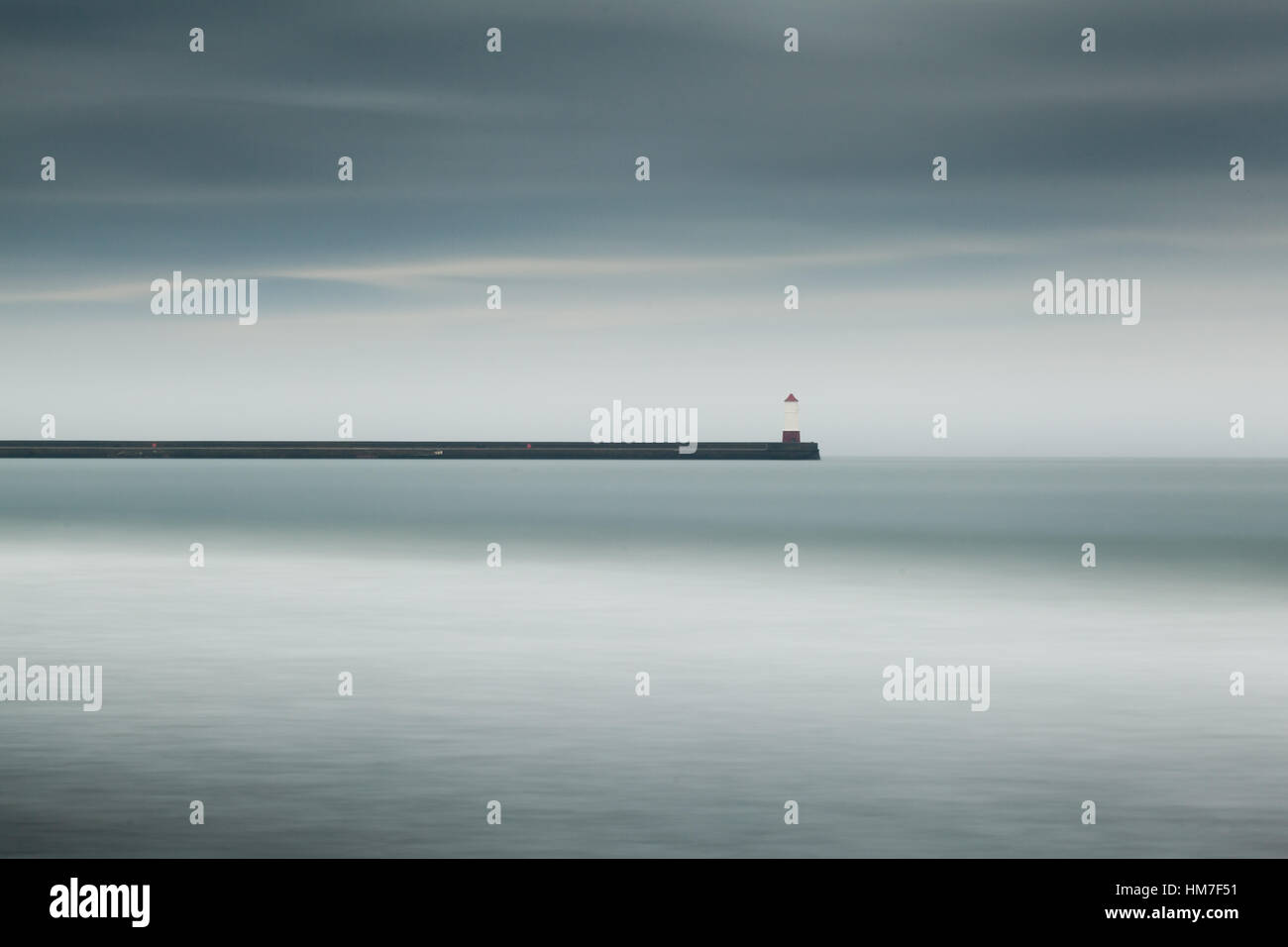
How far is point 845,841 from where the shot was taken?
1427 cm

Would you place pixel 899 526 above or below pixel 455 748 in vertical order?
above

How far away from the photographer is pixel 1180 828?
48.5ft

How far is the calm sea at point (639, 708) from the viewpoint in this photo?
1467cm

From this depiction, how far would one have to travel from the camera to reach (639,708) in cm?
2189

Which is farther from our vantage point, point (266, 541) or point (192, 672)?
point (266, 541)

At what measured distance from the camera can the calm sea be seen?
14672 mm

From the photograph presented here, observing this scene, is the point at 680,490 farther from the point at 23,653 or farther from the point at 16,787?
the point at 16,787
